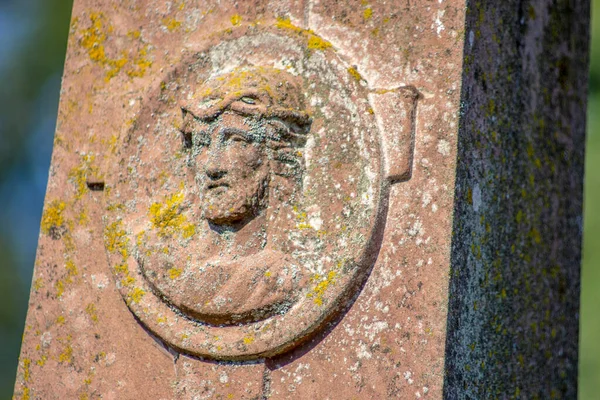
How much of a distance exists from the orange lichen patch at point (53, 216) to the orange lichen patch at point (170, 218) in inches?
16.7

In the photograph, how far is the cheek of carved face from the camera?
8.65 ft

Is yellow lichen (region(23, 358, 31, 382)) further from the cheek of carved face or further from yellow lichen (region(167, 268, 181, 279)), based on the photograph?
the cheek of carved face

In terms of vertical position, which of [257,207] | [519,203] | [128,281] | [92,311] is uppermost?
[519,203]

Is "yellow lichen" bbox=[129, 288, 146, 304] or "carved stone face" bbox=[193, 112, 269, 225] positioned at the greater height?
"carved stone face" bbox=[193, 112, 269, 225]

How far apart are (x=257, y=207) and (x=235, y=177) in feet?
0.35

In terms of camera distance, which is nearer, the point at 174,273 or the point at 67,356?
the point at 174,273

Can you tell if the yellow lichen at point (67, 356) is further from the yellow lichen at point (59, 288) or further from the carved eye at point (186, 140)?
the carved eye at point (186, 140)

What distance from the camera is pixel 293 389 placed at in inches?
101

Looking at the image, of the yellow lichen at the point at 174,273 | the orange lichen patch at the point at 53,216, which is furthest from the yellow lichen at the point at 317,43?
the orange lichen patch at the point at 53,216

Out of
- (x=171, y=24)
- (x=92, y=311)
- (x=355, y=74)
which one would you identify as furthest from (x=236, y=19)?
(x=92, y=311)

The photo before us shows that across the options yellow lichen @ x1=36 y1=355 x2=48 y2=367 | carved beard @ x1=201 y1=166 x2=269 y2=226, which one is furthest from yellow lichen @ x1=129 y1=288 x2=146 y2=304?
yellow lichen @ x1=36 y1=355 x2=48 y2=367

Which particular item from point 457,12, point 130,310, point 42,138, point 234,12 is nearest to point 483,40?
point 457,12

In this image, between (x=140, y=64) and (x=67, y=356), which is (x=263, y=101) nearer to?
(x=140, y=64)

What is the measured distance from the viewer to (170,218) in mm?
2783
